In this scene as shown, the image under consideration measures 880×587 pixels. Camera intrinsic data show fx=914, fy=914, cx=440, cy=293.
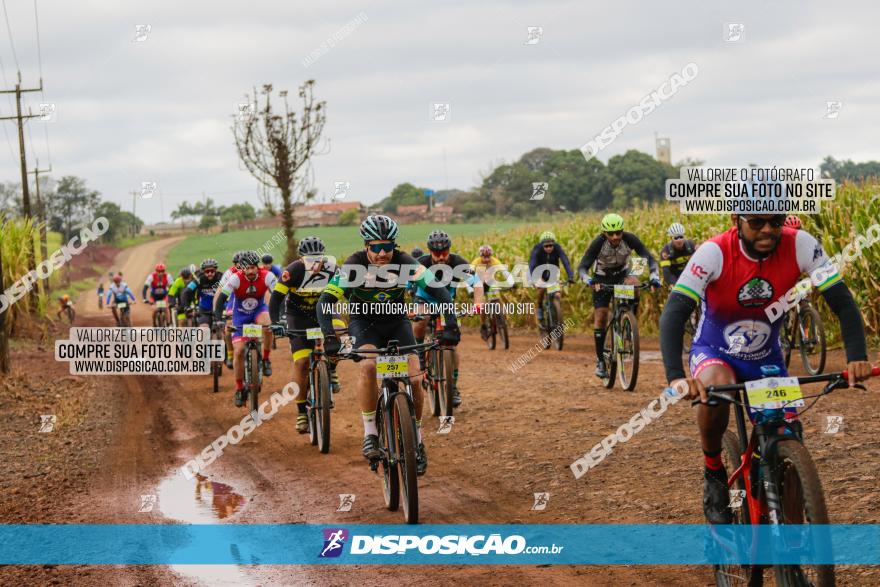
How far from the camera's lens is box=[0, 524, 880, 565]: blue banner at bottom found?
21.6ft

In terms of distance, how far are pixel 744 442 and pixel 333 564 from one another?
3.28 m

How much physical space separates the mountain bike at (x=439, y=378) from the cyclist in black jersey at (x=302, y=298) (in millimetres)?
1408

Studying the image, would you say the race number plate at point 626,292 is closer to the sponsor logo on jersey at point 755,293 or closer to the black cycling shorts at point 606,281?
the black cycling shorts at point 606,281

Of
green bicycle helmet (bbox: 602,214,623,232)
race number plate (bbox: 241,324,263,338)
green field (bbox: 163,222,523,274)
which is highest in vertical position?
green field (bbox: 163,222,523,274)

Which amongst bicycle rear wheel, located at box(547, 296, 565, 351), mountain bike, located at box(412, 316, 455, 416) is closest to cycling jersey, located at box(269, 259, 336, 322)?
mountain bike, located at box(412, 316, 455, 416)

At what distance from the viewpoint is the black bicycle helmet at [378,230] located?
27.9ft

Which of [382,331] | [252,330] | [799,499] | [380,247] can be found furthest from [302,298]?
[799,499]

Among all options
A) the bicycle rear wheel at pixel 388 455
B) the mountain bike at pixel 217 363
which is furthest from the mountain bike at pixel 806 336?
the mountain bike at pixel 217 363

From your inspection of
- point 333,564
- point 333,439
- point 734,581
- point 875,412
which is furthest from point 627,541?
point 333,439

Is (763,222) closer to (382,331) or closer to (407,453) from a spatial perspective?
(407,453)

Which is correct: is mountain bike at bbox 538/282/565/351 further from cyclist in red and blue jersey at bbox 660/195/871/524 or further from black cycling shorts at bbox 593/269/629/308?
cyclist in red and blue jersey at bbox 660/195/871/524

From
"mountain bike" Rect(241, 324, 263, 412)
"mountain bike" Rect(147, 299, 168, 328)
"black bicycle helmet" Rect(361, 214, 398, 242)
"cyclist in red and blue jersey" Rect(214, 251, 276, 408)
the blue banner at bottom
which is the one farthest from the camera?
"mountain bike" Rect(147, 299, 168, 328)

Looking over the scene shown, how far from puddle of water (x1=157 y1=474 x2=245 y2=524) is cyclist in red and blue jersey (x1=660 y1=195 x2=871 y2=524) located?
496cm

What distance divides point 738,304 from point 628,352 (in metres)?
8.10
